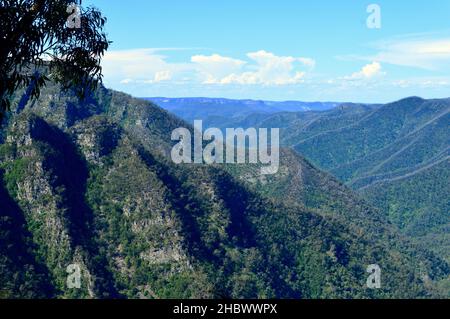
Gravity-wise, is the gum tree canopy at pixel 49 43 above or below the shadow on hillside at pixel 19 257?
above

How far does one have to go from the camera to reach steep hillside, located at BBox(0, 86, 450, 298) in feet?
337

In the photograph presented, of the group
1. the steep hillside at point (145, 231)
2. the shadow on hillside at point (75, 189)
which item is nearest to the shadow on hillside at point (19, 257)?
the steep hillside at point (145, 231)

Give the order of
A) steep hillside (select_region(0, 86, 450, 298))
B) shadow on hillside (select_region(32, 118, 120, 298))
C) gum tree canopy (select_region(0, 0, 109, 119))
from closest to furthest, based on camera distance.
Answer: gum tree canopy (select_region(0, 0, 109, 119))
steep hillside (select_region(0, 86, 450, 298))
shadow on hillside (select_region(32, 118, 120, 298))

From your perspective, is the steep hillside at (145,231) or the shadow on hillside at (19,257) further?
the steep hillside at (145,231)

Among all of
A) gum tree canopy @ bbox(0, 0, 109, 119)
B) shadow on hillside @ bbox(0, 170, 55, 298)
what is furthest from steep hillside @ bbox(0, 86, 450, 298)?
gum tree canopy @ bbox(0, 0, 109, 119)

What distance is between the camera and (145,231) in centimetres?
11425

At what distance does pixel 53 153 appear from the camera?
114625mm

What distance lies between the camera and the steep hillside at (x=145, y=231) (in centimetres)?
10281

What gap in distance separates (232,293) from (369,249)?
5543 centimetres

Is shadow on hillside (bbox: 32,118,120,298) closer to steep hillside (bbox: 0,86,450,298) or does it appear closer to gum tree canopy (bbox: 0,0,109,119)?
steep hillside (bbox: 0,86,450,298)

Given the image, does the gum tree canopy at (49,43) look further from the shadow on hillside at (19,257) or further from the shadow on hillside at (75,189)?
the shadow on hillside at (75,189)

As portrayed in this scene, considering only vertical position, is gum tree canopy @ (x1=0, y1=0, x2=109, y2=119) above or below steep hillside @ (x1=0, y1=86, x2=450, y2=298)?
above

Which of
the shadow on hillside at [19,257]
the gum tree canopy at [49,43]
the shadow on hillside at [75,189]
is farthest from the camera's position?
the shadow on hillside at [75,189]

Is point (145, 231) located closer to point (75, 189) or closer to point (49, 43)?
point (75, 189)
